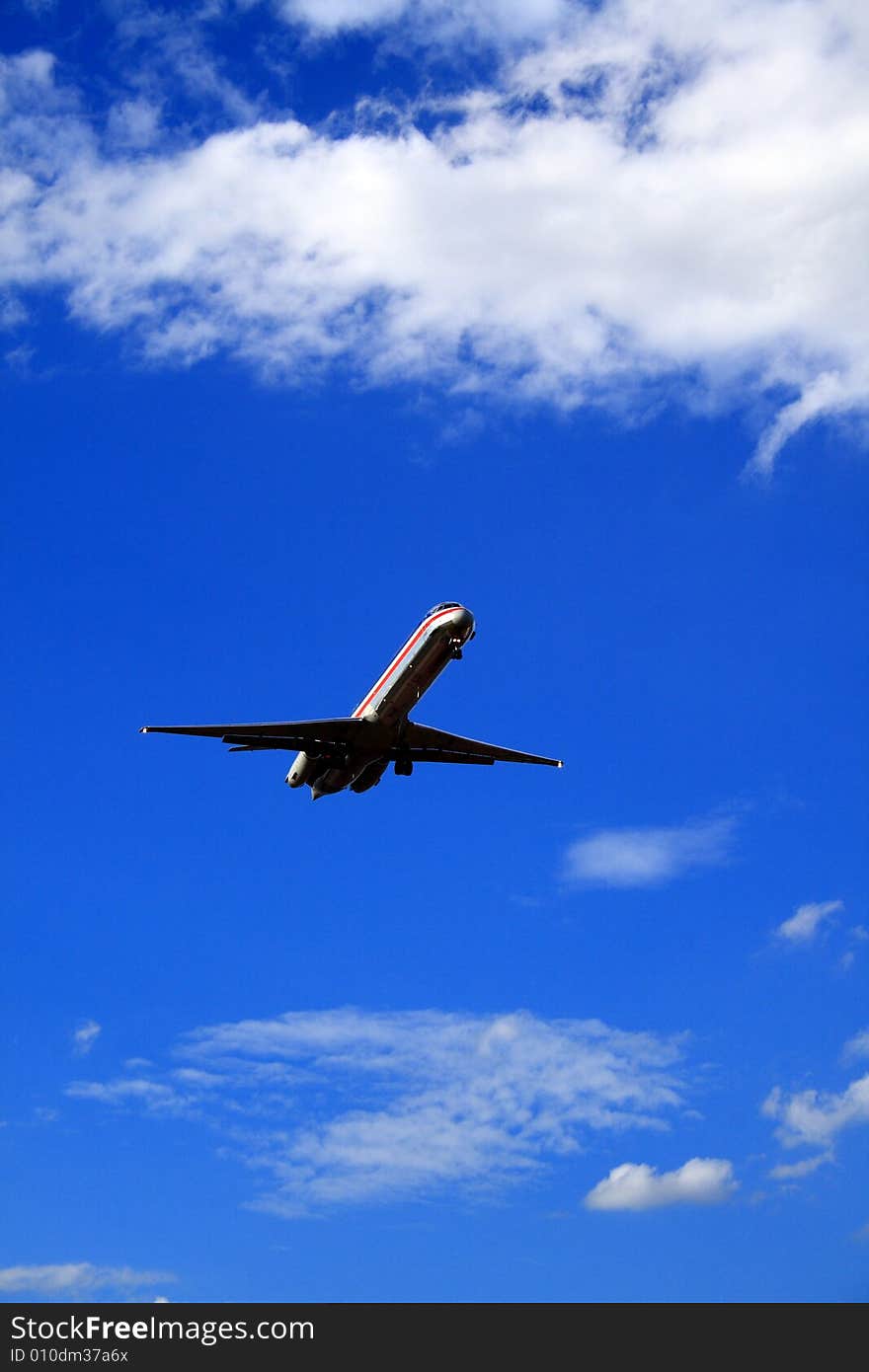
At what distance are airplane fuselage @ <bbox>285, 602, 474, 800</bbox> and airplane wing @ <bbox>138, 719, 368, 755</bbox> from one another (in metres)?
0.91

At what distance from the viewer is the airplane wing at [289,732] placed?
108 m

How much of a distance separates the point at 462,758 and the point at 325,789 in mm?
11680

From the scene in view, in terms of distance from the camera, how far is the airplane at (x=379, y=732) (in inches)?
3967

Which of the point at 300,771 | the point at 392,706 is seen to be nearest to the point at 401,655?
the point at 392,706

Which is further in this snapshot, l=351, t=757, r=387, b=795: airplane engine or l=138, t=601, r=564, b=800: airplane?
l=351, t=757, r=387, b=795: airplane engine

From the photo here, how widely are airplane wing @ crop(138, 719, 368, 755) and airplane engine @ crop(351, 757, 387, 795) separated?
111 inches

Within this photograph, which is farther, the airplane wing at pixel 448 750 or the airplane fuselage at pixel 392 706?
the airplane wing at pixel 448 750

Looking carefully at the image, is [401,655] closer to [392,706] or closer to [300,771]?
[392,706]

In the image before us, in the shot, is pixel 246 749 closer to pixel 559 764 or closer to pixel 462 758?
pixel 462 758

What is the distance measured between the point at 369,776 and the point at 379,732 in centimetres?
502

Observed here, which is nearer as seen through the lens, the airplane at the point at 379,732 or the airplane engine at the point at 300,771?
the airplane at the point at 379,732

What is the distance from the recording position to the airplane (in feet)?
331

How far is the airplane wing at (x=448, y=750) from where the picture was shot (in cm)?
11347
